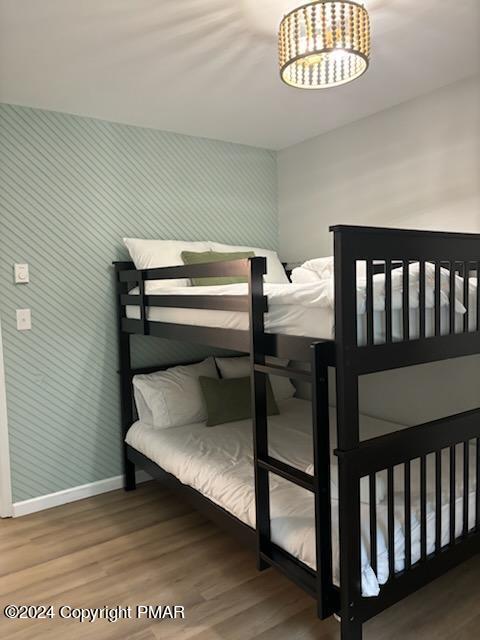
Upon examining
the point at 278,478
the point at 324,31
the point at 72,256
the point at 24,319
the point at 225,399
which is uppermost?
the point at 324,31

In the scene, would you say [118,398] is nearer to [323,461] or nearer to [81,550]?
[81,550]

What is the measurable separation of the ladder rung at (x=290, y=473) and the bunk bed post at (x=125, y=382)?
143cm

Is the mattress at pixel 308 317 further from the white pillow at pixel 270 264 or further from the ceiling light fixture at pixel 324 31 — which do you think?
the white pillow at pixel 270 264

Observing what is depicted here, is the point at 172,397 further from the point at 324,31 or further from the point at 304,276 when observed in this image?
the point at 324,31

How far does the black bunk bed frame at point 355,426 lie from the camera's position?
4.71 ft

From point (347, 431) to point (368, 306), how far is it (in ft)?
1.23

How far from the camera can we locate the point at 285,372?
1594 mm

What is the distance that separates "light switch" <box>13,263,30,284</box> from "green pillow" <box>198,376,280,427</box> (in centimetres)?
113

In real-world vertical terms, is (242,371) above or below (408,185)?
below

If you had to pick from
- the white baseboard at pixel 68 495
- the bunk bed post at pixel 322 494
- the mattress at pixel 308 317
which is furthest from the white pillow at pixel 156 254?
the bunk bed post at pixel 322 494

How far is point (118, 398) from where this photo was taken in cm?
302

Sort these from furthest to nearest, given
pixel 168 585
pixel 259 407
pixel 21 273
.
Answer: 1. pixel 21 273
2. pixel 168 585
3. pixel 259 407

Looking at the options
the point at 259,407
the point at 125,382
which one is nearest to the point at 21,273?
the point at 125,382

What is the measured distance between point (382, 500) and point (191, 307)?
111 cm
